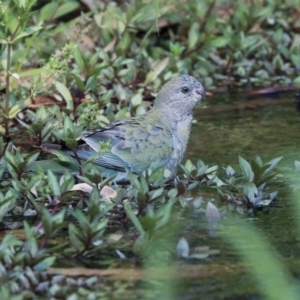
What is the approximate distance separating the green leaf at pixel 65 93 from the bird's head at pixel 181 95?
0.56 meters

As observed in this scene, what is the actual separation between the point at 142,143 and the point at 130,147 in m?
0.09

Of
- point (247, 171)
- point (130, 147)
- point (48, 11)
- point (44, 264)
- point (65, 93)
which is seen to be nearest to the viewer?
point (44, 264)

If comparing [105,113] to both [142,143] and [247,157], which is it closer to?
[142,143]

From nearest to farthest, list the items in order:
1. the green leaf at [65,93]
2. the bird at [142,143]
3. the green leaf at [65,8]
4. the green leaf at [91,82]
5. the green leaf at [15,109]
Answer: the bird at [142,143] < the green leaf at [15,109] < the green leaf at [91,82] < the green leaf at [65,93] < the green leaf at [65,8]

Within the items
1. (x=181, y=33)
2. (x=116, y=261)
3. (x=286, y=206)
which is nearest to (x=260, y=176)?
(x=286, y=206)

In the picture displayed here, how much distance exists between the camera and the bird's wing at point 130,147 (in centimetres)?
471

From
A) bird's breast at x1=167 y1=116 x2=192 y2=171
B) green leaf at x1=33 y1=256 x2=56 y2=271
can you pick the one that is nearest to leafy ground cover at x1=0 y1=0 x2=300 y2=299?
green leaf at x1=33 y1=256 x2=56 y2=271

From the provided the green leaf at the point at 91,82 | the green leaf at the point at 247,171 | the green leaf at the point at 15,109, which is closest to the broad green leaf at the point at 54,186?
the green leaf at the point at 247,171

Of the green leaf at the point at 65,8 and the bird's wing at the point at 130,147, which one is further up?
the bird's wing at the point at 130,147

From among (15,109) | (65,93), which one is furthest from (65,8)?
(15,109)

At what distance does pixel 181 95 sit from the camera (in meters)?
5.61

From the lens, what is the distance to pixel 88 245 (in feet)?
11.3

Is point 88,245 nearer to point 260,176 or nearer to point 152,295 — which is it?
point 152,295

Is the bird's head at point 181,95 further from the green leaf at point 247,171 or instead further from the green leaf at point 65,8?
the green leaf at point 65,8
